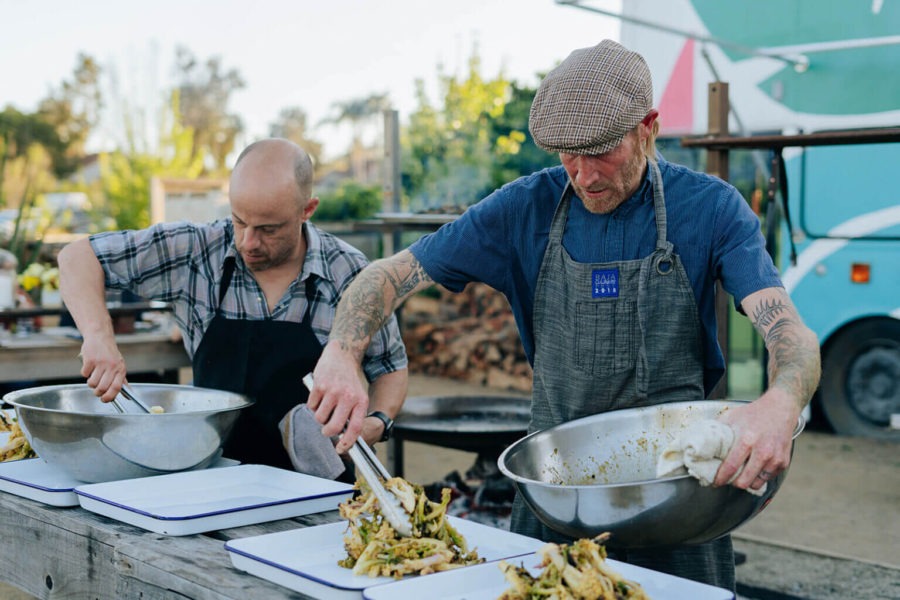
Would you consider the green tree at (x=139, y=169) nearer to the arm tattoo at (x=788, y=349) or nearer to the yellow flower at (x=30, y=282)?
the yellow flower at (x=30, y=282)

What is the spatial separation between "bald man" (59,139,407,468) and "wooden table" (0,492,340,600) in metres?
0.65

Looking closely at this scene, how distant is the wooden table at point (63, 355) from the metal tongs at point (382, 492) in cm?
277

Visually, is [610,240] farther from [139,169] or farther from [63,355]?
[139,169]

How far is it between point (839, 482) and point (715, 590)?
5.53 meters

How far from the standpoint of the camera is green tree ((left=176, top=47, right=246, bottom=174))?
5512cm

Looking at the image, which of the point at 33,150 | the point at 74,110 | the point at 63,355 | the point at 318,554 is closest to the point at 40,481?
the point at 318,554

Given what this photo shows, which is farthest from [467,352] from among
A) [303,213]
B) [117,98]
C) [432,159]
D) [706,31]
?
[117,98]

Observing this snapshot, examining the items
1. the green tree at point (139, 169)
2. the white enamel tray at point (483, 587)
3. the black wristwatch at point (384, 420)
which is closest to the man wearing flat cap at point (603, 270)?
the white enamel tray at point (483, 587)

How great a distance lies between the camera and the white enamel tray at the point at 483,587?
5.43ft

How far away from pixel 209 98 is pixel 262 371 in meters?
57.7

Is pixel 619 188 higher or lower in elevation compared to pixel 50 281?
higher

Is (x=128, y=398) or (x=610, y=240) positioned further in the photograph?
(x=128, y=398)

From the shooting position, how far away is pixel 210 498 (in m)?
2.32

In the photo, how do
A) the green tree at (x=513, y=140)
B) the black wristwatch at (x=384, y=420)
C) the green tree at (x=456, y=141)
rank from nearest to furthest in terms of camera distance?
the black wristwatch at (x=384, y=420) < the green tree at (x=456, y=141) < the green tree at (x=513, y=140)
